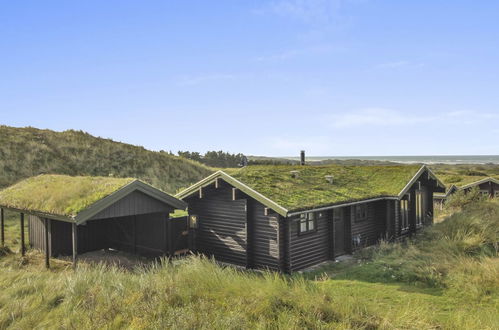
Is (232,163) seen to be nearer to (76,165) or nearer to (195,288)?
(76,165)

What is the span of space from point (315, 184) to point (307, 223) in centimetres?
273

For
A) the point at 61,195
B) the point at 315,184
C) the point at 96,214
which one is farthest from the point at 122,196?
the point at 315,184

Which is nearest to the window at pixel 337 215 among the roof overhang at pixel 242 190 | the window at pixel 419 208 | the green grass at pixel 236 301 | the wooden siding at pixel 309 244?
the wooden siding at pixel 309 244

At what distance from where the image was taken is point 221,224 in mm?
15805

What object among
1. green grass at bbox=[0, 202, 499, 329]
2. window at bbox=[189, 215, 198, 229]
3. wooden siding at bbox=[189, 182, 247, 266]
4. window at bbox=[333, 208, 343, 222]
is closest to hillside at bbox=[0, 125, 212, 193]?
window at bbox=[189, 215, 198, 229]

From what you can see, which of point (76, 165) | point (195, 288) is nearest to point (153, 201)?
point (195, 288)

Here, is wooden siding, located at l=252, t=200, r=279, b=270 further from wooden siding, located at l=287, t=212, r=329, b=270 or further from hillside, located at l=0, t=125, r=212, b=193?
hillside, located at l=0, t=125, r=212, b=193

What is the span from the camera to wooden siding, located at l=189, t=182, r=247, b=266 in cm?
1508

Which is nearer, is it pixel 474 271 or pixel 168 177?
pixel 474 271

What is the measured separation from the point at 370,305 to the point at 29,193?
1400 cm

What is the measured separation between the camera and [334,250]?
16.0 meters

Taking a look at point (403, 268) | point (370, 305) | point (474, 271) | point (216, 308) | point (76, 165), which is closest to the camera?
point (216, 308)

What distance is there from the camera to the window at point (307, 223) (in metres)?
14.7

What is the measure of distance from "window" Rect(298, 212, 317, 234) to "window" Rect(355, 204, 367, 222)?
10.6ft
